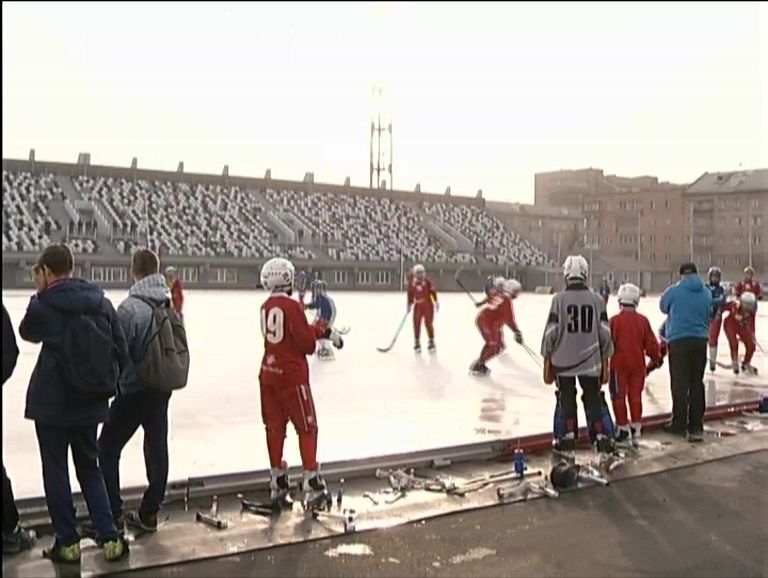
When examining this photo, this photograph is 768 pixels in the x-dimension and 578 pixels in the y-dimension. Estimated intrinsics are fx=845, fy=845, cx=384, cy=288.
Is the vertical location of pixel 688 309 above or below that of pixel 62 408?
above

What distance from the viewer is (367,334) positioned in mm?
15000

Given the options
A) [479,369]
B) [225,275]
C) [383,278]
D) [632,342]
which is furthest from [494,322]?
[383,278]

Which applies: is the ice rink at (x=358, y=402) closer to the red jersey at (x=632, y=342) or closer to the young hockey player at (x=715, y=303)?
the young hockey player at (x=715, y=303)

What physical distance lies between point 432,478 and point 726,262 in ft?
23.0

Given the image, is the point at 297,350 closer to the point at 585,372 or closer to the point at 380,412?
the point at 585,372

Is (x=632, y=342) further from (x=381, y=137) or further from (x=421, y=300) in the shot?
(x=421, y=300)

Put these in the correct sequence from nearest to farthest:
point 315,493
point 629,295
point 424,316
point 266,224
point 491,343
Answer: point 315,493 < point 629,295 < point 491,343 < point 424,316 < point 266,224

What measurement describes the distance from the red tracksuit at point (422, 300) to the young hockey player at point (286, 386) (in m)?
7.95

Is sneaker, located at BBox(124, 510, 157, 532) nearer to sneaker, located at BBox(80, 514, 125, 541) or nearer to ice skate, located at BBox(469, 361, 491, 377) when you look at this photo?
sneaker, located at BBox(80, 514, 125, 541)

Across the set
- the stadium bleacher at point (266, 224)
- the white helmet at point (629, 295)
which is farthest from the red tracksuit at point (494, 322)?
the stadium bleacher at point (266, 224)

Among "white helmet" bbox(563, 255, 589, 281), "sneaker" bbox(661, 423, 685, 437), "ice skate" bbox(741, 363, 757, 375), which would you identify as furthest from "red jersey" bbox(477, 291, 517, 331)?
"white helmet" bbox(563, 255, 589, 281)

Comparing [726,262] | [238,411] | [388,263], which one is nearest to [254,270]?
[388,263]

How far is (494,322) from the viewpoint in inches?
386

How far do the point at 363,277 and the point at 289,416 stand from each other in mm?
29940
